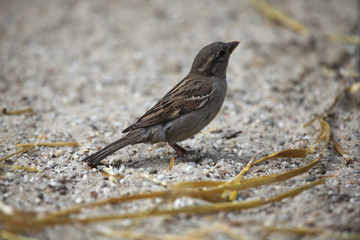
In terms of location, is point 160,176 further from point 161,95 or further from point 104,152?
point 161,95

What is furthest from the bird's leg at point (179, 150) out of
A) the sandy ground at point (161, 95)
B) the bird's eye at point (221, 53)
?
the bird's eye at point (221, 53)

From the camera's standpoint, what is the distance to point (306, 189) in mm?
3961

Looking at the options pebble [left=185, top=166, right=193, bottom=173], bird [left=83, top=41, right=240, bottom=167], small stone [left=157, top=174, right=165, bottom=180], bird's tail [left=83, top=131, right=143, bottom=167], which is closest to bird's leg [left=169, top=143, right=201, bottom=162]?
bird [left=83, top=41, right=240, bottom=167]

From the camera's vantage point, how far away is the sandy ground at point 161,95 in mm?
3842

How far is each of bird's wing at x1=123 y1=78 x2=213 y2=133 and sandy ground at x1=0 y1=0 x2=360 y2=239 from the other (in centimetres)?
53

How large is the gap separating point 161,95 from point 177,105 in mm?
2326

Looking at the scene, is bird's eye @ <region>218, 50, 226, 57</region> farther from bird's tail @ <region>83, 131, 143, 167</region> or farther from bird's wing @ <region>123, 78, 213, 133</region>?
bird's tail @ <region>83, 131, 143, 167</region>

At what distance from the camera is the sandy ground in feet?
12.6

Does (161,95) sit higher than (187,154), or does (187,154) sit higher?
(161,95)

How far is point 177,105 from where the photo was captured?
16.6ft

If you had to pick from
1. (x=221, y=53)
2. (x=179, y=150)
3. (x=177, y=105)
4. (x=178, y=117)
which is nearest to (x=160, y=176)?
(x=179, y=150)

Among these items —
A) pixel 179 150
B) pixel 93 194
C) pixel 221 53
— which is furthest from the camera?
pixel 221 53

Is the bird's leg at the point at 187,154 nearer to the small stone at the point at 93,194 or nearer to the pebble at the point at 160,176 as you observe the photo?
the pebble at the point at 160,176

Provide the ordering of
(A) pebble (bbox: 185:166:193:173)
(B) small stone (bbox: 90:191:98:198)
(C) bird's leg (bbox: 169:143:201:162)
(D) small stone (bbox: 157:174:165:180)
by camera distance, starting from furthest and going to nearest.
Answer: (C) bird's leg (bbox: 169:143:201:162)
(A) pebble (bbox: 185:166:193:173)
(D) small stone (bbox: 157:174:165:180)
(B) small stone (bbox: 90:191:98:198)
